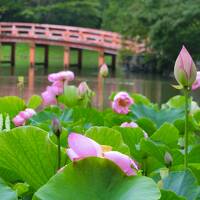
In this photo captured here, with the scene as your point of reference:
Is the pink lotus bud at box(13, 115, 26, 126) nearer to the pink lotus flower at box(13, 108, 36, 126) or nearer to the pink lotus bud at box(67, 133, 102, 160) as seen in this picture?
the pink lotus flower at box(13, 108, 36, 126)

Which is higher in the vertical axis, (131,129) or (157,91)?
(131,129)

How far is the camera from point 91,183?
73 centimetres

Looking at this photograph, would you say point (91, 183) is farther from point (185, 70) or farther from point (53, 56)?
point (53, 56)

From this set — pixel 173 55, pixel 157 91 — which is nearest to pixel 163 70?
pixel 173 55

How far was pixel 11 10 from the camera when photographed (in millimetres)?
32875

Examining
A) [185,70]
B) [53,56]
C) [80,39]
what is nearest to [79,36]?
[80,39]

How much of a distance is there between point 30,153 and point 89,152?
0.17 metres

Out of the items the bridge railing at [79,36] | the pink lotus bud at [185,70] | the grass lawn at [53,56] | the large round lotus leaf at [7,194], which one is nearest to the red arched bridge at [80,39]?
the bridge railing at [79,36]

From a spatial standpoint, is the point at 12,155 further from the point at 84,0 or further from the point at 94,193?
the point at 84,0

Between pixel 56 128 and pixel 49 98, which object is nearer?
pixel 56 128

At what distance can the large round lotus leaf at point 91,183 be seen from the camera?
2.38 ft

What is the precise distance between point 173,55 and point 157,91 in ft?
25.4

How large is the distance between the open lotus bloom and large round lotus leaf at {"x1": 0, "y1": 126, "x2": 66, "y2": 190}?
157mm

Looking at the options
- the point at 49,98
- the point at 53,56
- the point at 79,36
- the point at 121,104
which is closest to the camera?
the point at 121,104
